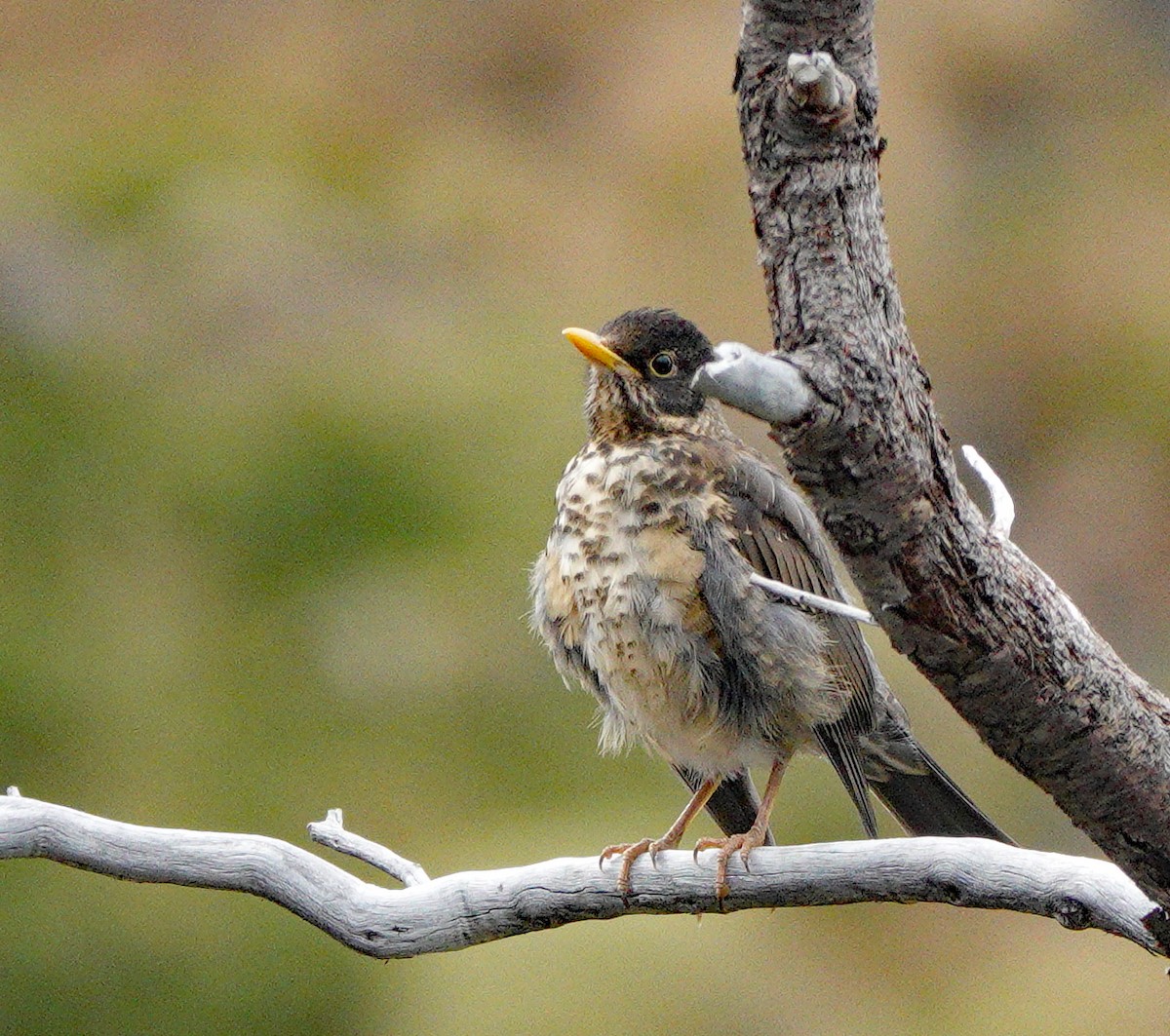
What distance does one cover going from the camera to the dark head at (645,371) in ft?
10.2

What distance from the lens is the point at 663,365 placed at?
10.3ft

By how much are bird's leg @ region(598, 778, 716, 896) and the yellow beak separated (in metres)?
0.91

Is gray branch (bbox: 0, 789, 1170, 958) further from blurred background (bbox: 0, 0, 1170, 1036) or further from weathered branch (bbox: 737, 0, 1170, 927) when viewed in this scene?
blurred background (bbox: 0, 0, 1170, 1036)

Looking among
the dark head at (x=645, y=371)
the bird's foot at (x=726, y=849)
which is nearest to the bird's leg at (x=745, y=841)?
the bird's foot at (x=726, y=849)

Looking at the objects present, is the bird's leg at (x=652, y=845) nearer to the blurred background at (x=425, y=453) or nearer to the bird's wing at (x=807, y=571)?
the bird's wing at (x=807, y=571)

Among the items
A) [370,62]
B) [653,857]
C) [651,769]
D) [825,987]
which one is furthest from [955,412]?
[653,857]

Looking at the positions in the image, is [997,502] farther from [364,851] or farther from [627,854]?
[364,851]

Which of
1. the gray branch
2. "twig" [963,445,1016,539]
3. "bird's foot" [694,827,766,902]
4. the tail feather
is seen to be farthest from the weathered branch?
the tail feather

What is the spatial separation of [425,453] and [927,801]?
11.1 feet

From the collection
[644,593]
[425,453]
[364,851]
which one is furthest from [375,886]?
[425,453]

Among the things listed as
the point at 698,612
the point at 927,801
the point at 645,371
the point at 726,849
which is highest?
the point at 645,371

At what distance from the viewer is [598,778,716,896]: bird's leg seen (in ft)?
8.26

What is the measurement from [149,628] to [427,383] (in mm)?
1468

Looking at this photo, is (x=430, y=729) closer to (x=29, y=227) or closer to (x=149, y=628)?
(x=149, y=628)
